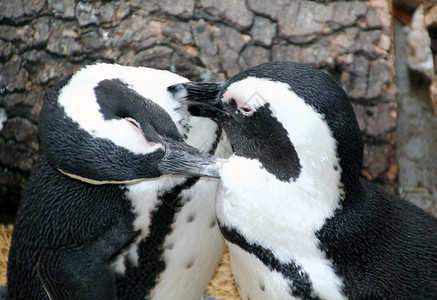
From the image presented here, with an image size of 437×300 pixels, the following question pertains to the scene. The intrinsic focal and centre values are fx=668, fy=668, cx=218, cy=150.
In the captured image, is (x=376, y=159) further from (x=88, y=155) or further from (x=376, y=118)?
(x=88, y=155)

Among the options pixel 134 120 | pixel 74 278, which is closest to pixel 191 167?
pixel 134 120

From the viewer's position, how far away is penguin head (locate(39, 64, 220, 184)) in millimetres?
1848

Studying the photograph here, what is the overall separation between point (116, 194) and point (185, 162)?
305 mm

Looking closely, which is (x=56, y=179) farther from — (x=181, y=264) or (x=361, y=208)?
(x=361, y=208)

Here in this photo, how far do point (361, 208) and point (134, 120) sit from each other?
72cm

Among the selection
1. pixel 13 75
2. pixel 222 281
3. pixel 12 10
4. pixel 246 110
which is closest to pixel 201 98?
pixel 246 110

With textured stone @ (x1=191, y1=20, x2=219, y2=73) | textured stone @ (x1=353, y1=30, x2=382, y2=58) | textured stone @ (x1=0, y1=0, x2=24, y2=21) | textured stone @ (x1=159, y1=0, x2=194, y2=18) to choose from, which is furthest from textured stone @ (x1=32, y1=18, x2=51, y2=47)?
textured stone @ (x1=353, y1=30, x2=382, y2=58)

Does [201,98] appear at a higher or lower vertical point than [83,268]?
higher

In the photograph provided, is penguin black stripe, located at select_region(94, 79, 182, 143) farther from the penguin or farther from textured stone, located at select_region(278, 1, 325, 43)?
textured stone, located at select_region(278, 1, 325, 43)

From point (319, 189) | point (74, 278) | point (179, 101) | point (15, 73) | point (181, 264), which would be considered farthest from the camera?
point (15, 73)

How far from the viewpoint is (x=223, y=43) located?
2.86 metres

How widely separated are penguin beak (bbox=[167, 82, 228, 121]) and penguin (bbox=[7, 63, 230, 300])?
45 mm

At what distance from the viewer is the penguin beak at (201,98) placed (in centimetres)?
206

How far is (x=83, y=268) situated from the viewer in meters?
2.04
